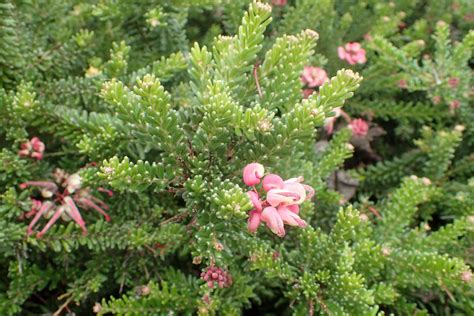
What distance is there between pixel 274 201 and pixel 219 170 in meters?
0.18

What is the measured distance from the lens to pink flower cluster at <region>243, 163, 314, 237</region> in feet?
2.81

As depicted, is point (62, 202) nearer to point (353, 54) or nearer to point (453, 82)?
point (353, 54)

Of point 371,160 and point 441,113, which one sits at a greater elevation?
point 441,113

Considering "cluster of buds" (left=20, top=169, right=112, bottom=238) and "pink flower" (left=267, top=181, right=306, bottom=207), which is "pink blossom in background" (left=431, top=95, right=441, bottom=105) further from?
"cluster of buds" (left=20, top=169, right=112, bottom=238)

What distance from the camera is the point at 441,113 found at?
164cm

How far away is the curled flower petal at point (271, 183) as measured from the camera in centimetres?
89

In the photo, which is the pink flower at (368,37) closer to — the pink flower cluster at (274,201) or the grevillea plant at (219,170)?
the grevillea plant at (219,170)

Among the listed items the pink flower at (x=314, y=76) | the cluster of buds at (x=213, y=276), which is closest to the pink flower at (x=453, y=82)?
the pink flower at (x=314, y=76)

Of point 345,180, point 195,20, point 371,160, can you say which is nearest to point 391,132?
point 371,160

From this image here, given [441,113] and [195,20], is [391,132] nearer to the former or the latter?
[441,113]

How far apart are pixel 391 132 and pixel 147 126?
3.90 ft

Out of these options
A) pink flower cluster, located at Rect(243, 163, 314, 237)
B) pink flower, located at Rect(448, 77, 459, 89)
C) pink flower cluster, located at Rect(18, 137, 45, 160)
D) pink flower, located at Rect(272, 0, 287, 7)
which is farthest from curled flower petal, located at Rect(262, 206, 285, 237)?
pink flower, located at Rect(272, 0, 287, 7)

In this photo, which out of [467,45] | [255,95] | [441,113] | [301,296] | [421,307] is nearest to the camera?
[255,95]

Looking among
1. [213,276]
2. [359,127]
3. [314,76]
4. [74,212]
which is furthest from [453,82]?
[74,212]
